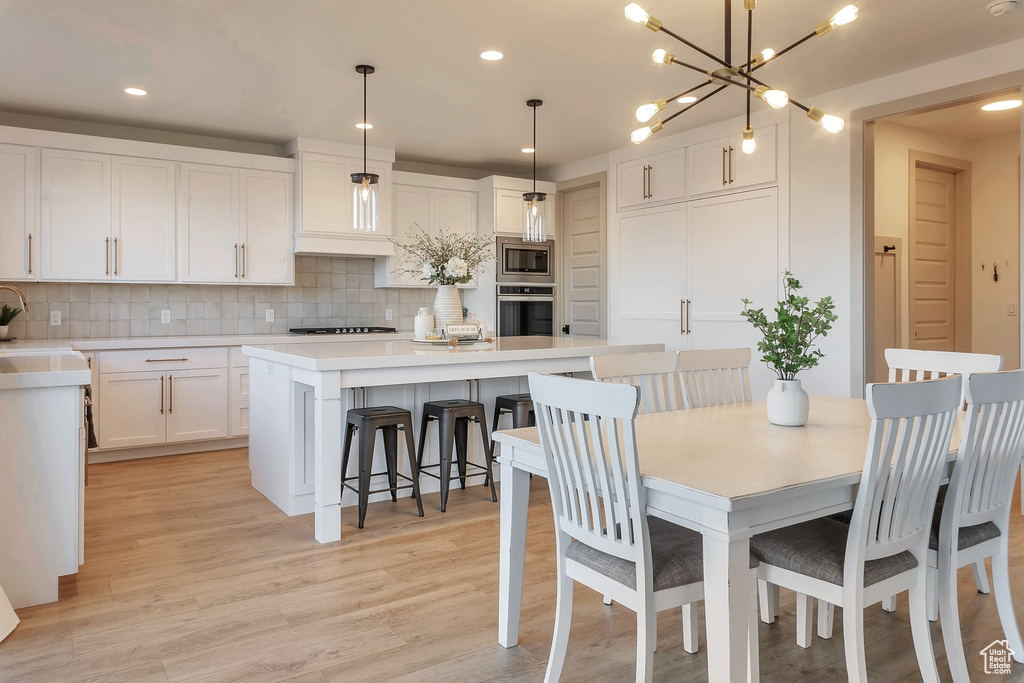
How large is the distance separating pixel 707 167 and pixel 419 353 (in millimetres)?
2864

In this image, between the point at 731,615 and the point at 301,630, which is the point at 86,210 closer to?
the point at 301,630

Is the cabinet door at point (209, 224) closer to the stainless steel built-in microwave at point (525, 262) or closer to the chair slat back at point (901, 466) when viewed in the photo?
the stainless steel built-in microwave at point (525, 262)

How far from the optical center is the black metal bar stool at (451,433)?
139 inches

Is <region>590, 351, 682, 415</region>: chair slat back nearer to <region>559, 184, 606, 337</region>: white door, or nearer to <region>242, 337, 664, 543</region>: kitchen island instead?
<region>242, 337, 664, 543</region>: kitchen island

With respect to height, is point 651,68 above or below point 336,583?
above

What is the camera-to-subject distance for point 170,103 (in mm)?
4551

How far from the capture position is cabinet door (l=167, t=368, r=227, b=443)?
4926 mm

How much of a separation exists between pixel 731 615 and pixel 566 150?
16.3 ft

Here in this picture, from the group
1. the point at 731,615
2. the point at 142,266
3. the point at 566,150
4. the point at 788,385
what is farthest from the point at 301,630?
the point at 566,150

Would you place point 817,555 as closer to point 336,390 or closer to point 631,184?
point 336,390

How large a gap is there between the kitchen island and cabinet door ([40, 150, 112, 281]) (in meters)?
1.81

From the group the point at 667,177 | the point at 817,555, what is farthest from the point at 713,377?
the point at 667,177

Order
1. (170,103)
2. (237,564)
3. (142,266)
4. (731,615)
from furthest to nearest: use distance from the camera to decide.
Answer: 1. (142,266)
2. (170,103)
3. (237,564)
4. (731,615)

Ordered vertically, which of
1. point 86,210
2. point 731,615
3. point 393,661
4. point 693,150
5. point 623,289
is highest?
point 693,150
